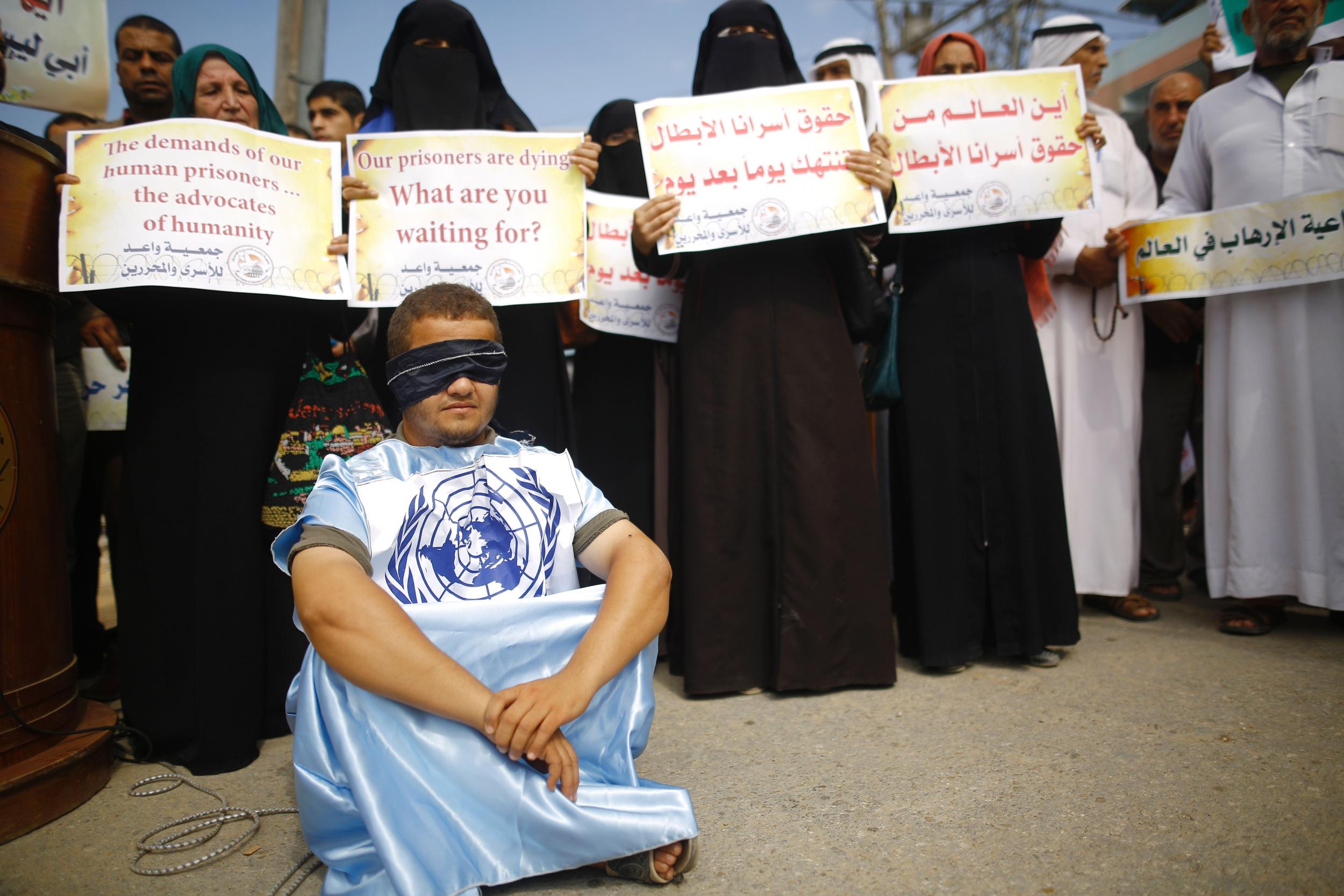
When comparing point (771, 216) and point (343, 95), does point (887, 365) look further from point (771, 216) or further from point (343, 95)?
point (343, 95)

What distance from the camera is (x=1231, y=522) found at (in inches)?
149

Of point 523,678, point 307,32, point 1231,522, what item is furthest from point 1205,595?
point 307,32

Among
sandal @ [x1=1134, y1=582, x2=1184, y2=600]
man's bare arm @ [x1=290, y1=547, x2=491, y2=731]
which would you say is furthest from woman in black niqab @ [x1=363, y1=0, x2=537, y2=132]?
sandal @ [x1=1134, y1=582, x2=1184, y2=600]

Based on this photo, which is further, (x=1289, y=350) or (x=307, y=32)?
(x=307, y=32)

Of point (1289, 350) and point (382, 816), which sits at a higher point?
point (1289, 350)

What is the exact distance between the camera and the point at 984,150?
3.40 meters

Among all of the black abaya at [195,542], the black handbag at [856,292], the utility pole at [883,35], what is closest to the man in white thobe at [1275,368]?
the black handbag at [856,292]

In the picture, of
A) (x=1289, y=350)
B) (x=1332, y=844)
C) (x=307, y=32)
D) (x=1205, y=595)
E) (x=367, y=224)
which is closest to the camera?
(x=1332, y=844)

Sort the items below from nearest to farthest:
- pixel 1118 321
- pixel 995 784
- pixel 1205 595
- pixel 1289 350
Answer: pixel 995 784 < pixel 1289 350 < pixel 1118 321 < pixel 1205 595

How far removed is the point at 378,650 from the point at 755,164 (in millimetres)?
2275

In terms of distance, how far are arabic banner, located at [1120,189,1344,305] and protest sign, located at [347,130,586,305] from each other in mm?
2509

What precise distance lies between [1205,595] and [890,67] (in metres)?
16.8

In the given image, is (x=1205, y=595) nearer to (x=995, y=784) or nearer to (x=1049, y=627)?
(x=1049, y=627)

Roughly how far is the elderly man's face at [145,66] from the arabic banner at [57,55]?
0.82 feet
